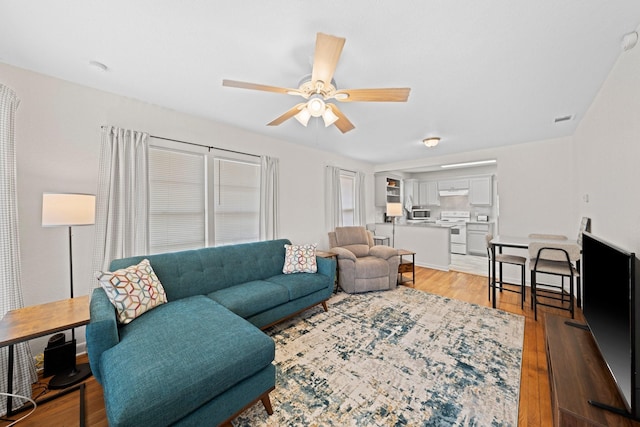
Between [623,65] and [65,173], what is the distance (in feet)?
15.1

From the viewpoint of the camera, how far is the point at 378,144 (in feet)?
13.8

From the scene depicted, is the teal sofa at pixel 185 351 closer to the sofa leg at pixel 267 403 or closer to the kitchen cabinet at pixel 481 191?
the sofa leg at pixel 267 403

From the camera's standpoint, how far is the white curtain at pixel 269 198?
3.69m

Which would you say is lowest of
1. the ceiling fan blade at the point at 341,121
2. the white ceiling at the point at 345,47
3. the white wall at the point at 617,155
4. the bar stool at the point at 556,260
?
the bar stool at the point at 556,260

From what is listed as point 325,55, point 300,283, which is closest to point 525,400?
point 300,283

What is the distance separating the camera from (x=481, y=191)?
6250 millimetres

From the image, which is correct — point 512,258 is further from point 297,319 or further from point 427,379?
Answer: point 297,319

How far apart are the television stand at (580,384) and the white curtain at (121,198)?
3.47 m

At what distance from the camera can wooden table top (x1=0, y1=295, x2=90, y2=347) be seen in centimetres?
134

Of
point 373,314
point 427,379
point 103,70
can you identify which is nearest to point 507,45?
point 427,379

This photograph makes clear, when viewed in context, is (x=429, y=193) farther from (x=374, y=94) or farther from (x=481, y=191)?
(x=374, y=94)

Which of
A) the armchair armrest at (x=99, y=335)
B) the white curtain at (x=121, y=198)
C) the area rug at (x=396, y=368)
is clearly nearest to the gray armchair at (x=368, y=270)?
the area rug at (x=396, y=368)

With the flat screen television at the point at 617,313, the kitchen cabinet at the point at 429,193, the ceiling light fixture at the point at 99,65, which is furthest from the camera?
the kitchen cabinet at the point at 429,193

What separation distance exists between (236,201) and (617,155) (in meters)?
3.89
